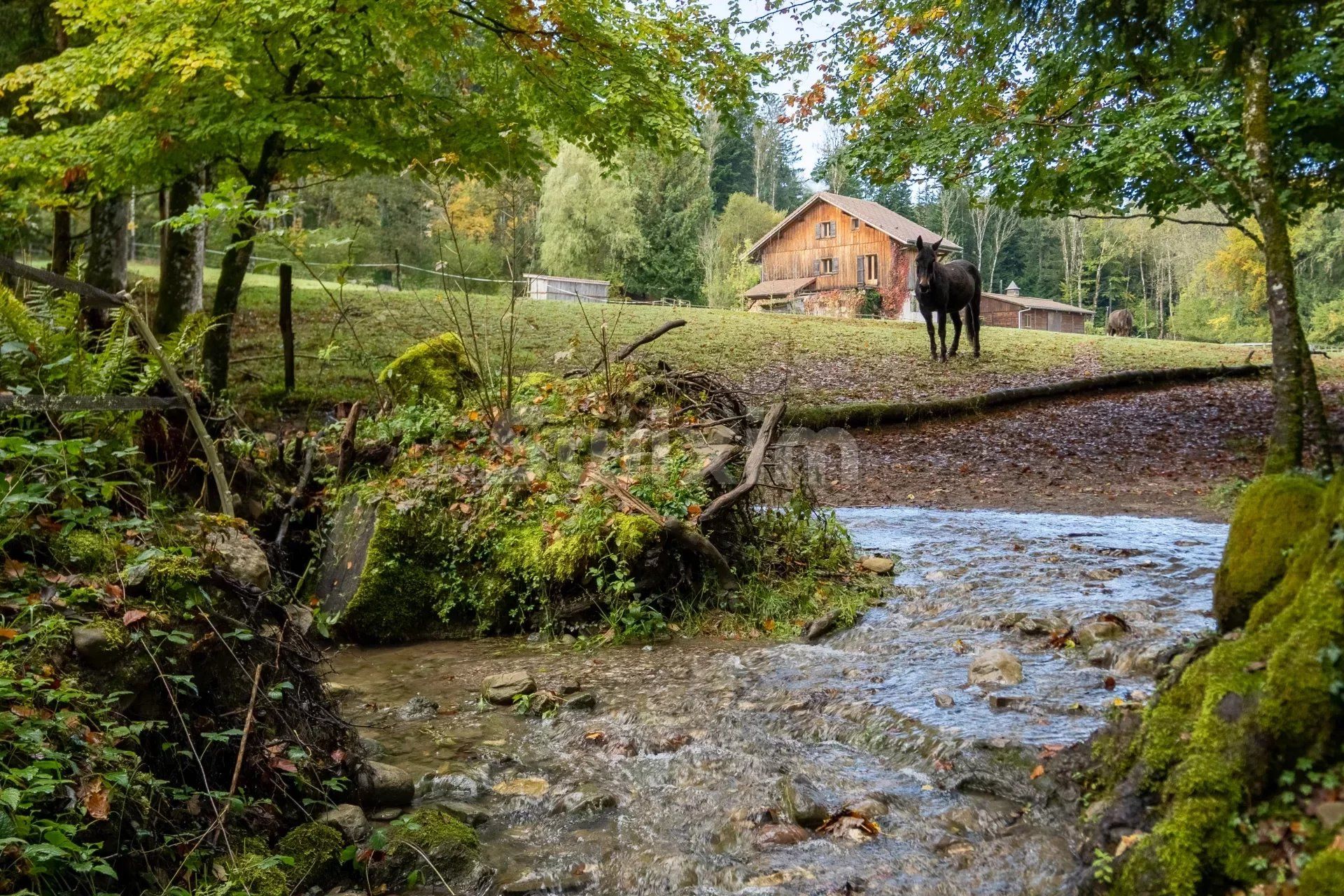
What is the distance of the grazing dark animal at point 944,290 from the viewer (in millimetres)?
19094

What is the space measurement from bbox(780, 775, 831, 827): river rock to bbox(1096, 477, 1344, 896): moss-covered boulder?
1.07 meters

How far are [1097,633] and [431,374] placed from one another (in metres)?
6.84

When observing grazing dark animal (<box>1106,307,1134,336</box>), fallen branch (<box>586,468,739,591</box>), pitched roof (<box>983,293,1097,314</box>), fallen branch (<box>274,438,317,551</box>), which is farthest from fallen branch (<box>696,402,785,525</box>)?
pitched roof (<box>983,293,1097,314</box>)

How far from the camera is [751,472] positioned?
671 cm

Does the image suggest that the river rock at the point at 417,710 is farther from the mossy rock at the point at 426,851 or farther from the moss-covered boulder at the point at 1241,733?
the moss-covered boulder at the point at 1241,733

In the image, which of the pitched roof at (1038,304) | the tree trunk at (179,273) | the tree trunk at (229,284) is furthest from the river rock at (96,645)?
the pitched roof at (1038,304)

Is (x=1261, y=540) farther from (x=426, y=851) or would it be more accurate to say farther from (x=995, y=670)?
(x=426, y=851)

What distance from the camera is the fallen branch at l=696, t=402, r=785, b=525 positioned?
6387 mm

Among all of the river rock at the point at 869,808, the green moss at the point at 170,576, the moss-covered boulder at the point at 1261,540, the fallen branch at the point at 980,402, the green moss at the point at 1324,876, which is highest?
the fallen branch at the point at 980,402

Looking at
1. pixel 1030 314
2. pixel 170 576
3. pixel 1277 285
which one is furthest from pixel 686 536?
pixel 1030 314

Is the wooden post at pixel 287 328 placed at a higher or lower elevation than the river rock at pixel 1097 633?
higher

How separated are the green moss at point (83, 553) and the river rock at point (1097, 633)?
194 inches

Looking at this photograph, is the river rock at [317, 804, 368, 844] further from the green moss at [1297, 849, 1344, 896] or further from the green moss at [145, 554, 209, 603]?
the green moss at [1297, 849, 1344, 896]

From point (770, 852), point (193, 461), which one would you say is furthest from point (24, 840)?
point (193, 461)
